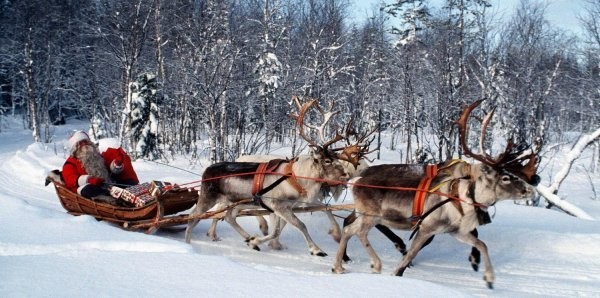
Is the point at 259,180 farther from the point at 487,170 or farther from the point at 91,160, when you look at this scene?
the point at 487,170

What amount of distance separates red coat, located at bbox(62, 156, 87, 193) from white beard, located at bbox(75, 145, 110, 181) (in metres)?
0.08

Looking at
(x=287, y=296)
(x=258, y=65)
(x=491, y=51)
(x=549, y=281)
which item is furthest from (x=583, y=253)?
(x=258, y=65)

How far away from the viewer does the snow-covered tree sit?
21.9m

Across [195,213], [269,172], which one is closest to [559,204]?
[269,172]

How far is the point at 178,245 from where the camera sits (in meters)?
5.02

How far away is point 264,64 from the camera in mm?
24906

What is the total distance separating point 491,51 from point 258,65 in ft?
36.2

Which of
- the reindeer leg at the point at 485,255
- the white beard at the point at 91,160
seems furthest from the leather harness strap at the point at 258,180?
the reindeer leg at the point at 485,255

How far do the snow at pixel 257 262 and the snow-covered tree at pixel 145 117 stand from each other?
11490 mm

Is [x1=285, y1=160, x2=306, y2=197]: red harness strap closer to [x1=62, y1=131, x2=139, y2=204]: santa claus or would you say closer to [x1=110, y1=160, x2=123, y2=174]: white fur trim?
[x1=62, y1=131, x2=139, y2=204]: santa claus

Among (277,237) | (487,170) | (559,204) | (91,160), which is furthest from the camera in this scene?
(559,204)

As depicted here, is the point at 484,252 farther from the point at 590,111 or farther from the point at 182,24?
the point at 590,111

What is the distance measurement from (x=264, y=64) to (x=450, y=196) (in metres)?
20.4

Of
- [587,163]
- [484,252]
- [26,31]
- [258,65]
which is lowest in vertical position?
[587,163]
